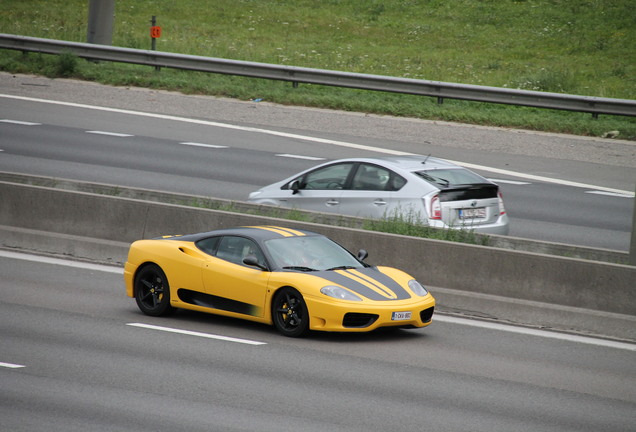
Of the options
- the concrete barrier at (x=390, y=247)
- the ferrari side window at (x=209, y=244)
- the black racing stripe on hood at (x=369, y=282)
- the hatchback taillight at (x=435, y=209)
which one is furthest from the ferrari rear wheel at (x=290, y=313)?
the hatchback taillight at (x=435, y=209)

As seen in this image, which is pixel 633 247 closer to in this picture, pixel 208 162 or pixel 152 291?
pixel 152 291

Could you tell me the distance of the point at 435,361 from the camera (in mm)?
10297

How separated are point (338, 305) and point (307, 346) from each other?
569 mm

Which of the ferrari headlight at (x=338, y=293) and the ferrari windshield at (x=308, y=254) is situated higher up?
the ferrari windshield at (x=308, y=254)

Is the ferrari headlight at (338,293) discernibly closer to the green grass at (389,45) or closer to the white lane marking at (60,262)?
the white lane marking at (60,262)

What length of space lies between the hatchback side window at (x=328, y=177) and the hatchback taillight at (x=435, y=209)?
1.79 metres

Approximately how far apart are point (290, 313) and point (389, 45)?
31.0 m

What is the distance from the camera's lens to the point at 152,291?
12.0 m

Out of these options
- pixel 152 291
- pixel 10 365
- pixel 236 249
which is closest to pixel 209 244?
pixel 236 249

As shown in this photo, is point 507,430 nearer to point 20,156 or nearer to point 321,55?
point 20,156

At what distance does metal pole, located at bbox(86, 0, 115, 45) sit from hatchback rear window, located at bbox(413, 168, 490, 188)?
64.8 feet

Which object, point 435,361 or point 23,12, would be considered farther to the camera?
point 23,12

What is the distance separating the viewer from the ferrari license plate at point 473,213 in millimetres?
14219

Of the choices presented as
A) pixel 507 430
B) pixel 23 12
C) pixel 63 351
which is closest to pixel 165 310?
pixel 63 351
